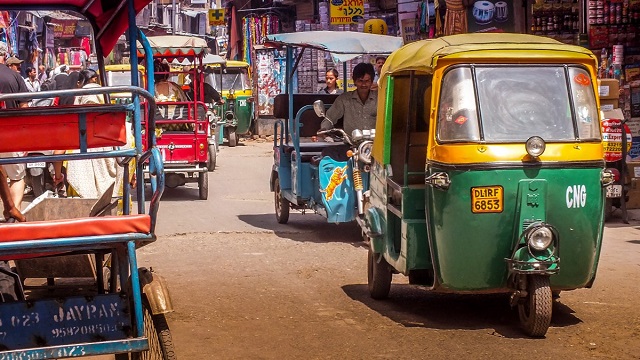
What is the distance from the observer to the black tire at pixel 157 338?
17.7 ft

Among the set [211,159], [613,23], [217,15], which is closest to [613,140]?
[613,23]

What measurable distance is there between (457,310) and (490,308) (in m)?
0.25

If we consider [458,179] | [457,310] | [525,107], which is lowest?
[457,310]

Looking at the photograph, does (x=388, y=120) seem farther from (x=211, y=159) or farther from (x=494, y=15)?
(x=211, y=159)

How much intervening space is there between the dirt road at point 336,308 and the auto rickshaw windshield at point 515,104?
1.30m

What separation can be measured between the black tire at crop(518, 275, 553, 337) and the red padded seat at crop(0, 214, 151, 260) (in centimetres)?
284

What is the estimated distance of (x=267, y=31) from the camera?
34375 mm

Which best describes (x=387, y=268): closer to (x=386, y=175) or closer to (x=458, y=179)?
(x=386, y=175)

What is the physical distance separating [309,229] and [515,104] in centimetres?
599

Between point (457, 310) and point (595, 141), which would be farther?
→ point (457, 310)

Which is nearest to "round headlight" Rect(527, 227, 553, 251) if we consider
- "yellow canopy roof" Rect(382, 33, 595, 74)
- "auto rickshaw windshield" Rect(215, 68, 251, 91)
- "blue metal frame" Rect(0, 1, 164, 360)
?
"yellow canopy roof" Rect(382, 33, 595, 74)

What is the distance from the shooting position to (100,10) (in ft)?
21.7

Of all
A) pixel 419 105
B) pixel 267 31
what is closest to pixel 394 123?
pixel 419 105

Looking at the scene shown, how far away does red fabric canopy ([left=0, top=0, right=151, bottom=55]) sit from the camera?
632 centimetres
